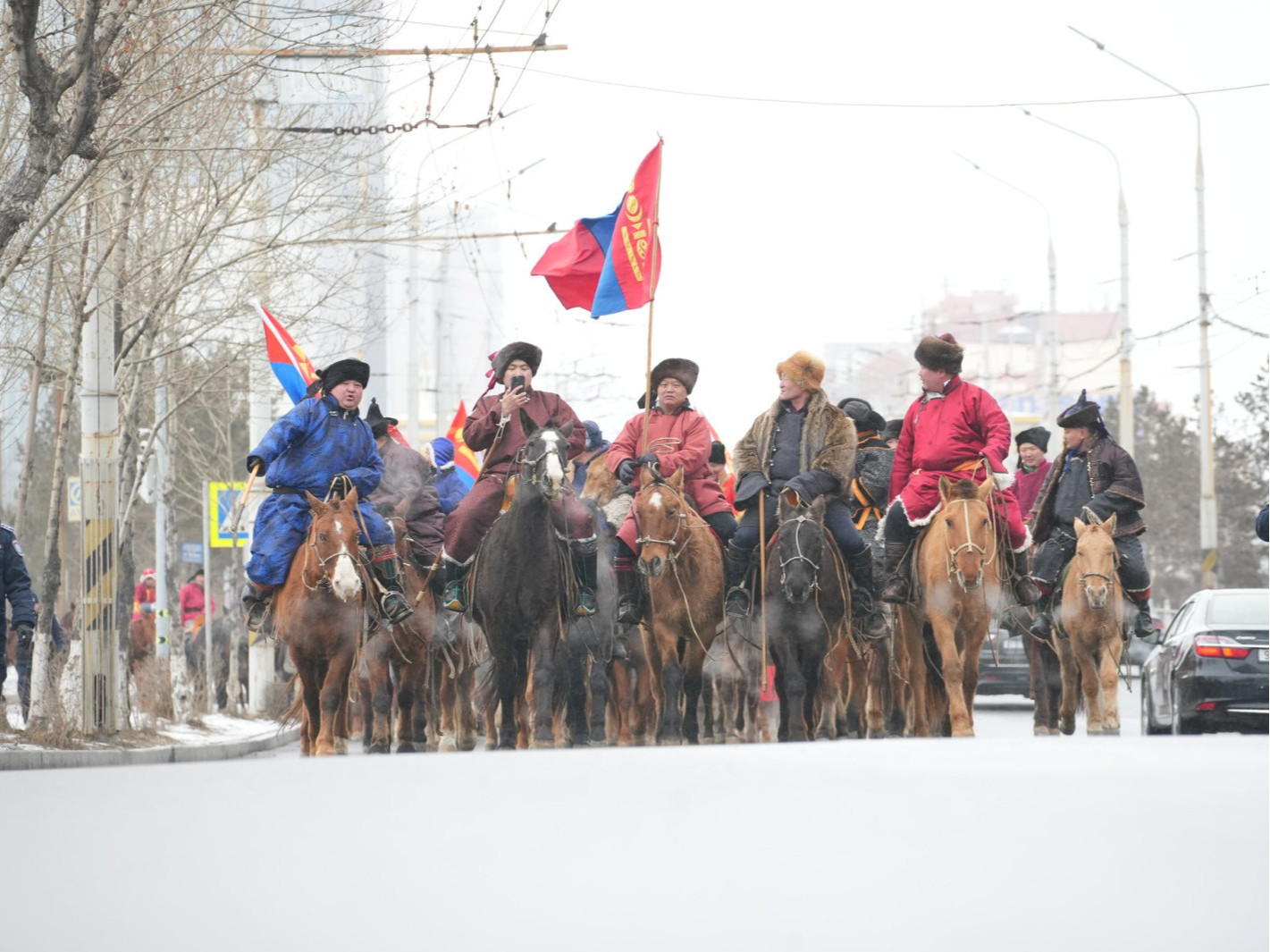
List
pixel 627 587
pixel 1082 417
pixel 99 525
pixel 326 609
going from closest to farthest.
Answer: pixel 326 609 < pixel 627 587 < pixel 1082 417 < pixel 99 525

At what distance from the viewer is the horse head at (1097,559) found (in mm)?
14266

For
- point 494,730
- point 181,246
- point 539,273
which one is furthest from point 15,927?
point 181,246

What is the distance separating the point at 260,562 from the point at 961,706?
4.53 m

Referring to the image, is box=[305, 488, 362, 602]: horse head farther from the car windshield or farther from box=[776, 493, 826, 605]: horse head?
the car windshield

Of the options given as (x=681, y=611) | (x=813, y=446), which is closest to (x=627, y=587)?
(x=681, y=611)

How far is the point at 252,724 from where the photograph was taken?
2406 centimetres

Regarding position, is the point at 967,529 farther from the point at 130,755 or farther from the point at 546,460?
the point at 130,755

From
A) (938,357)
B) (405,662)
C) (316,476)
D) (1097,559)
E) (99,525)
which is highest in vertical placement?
(938,357)

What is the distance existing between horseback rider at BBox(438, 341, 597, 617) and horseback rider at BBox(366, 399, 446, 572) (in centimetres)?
144

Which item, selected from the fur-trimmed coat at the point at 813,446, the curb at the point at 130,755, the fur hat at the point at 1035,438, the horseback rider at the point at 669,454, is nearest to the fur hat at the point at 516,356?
the horseback rider at the point at 669,454

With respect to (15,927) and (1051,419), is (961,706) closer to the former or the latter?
(15,927)

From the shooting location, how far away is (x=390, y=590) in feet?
41.0

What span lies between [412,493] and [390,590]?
2493mm

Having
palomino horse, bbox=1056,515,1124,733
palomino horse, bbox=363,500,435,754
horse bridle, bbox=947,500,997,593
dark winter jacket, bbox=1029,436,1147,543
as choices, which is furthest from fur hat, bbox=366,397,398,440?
palomino horse, bbox=1056,515,1124,733
